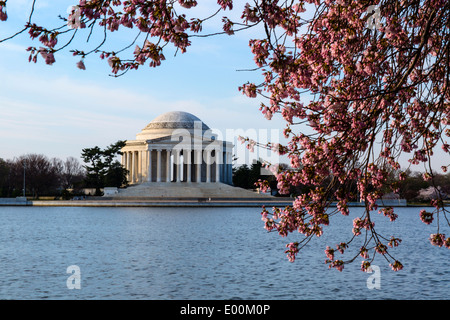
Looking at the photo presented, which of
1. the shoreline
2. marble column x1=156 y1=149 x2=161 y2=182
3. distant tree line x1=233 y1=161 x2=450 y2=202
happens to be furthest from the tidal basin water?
marble column x1=156 y1=149 x2=161 y2=182

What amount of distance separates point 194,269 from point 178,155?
87.9 metres

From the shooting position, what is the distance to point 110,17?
7.82 meters

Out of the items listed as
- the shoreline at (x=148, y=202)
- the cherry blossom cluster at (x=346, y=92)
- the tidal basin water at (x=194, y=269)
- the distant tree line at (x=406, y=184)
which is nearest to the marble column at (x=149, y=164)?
the distant tree line at (x=406, y=184)

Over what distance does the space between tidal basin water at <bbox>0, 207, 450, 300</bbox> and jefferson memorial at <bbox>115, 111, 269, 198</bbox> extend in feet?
213

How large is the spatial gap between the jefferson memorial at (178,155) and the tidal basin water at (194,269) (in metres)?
65.1

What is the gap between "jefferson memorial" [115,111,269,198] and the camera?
109562mm

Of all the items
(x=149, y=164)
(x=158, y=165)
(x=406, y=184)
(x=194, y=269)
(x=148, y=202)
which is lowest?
(x=194, y=269)

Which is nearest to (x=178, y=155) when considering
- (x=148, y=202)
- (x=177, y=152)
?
(x=177, y=152)

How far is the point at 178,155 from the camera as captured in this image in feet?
368

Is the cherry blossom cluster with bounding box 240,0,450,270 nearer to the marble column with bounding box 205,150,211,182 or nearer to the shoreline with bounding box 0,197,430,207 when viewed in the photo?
the shoreline with bounding box 0,197,430,207

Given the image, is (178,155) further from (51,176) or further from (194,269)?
(194,269)

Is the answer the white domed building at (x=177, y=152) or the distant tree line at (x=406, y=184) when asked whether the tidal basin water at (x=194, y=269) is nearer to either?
the distant tree line at (x=406, y=184)
